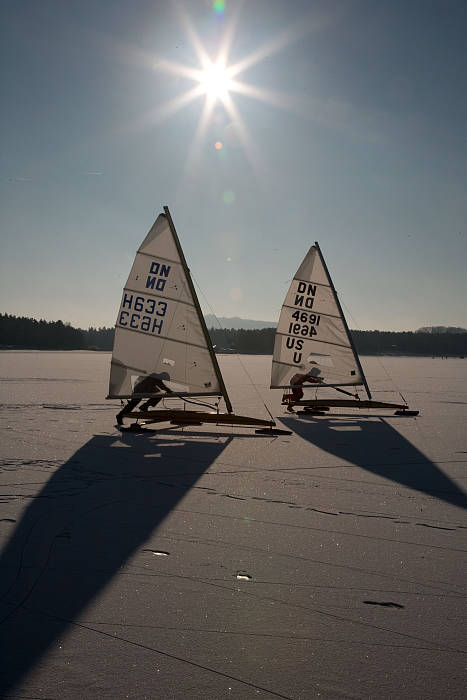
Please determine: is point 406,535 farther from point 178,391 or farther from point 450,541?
point 178,391

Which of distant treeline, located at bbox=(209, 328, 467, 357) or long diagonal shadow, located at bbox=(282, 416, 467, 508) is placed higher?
distant treeline, located at bbox=(209, 328, 467, 357)

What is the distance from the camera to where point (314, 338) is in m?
17.8

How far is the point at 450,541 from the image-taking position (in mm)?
5523

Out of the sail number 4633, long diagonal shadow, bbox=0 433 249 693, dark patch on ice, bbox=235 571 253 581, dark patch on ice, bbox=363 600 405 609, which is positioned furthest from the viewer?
the sail number 4633

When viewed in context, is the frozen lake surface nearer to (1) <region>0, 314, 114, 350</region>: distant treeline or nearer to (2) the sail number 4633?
(2) the sail number 4633

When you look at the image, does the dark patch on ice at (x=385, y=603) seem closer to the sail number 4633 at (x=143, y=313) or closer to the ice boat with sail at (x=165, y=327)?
the ice boat with sail at (x=165, y=327)

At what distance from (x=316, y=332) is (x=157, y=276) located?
22.0 ft

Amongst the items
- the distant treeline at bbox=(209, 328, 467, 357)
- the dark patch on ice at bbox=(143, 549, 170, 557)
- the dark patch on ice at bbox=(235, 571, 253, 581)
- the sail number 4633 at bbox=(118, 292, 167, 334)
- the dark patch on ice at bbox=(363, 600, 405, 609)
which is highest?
the distant treeline at bbox=(209, 328, 467, 357)

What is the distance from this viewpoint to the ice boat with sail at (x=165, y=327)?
13.2m

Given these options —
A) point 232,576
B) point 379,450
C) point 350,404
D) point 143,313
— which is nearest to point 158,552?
point 232,576

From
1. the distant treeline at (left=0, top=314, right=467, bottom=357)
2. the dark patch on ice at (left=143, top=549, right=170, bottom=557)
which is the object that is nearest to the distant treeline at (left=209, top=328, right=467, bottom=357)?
the distant treeline at (left=0, top=314, right=467, bottom=357)

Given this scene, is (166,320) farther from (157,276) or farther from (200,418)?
(200,418)

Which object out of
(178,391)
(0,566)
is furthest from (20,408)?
(0,566)

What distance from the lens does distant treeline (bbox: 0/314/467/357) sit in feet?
375
